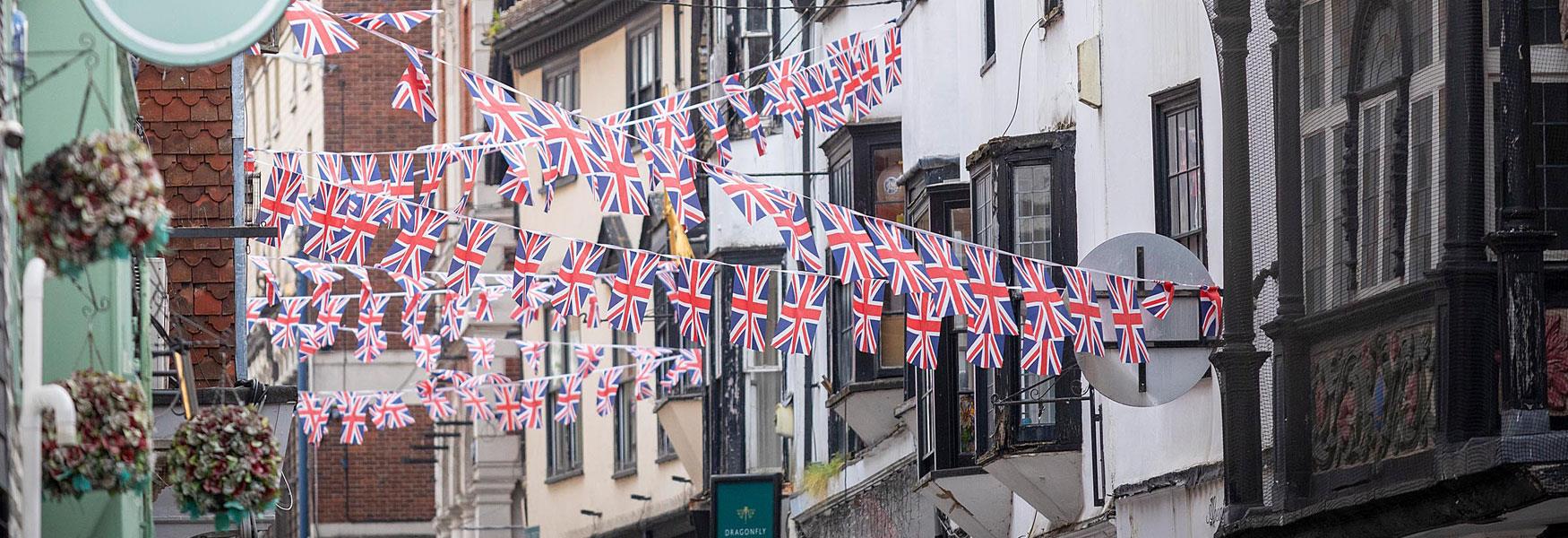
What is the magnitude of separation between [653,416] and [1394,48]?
25.4m

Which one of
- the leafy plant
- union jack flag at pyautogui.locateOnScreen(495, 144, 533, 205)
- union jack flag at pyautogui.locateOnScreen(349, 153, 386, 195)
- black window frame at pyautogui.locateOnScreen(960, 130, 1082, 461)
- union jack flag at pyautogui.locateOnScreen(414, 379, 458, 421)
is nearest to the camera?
union jack flag at pyautogui.locateOnScreen(495, 144, 533, 205)

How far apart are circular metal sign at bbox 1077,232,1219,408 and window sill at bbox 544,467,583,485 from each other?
25112 millimetres

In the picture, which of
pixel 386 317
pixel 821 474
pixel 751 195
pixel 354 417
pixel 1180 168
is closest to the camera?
pixel 751 195

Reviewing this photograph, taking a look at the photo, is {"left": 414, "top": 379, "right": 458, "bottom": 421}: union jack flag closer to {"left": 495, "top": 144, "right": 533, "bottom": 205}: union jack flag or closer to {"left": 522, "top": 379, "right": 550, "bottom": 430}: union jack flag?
{"left": 522, "top": 379, "right": 550, "bottom": 430}: union jack flag

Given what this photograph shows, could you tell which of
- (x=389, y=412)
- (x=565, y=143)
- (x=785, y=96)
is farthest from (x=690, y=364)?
(x=565, y=143)

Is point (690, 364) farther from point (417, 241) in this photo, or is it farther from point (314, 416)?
point (417, 241)

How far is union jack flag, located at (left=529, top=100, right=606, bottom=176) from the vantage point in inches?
709

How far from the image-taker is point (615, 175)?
59.4 ft

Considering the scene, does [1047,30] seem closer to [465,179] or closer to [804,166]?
[465,179]

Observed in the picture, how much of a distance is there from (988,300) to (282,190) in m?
5.34

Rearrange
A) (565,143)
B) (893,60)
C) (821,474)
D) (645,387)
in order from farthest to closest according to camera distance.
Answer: (645,387)
(821,474)
(893,60)
(565,143)

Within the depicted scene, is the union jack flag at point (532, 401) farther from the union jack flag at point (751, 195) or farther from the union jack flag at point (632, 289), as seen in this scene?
the union jack flag at point (751, 195)

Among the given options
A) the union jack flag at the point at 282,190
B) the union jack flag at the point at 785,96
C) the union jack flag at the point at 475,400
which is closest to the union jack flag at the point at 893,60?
the union jack flag at the point at 785,96

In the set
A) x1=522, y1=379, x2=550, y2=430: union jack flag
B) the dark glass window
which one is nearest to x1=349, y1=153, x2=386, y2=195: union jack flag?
the dark glass window
